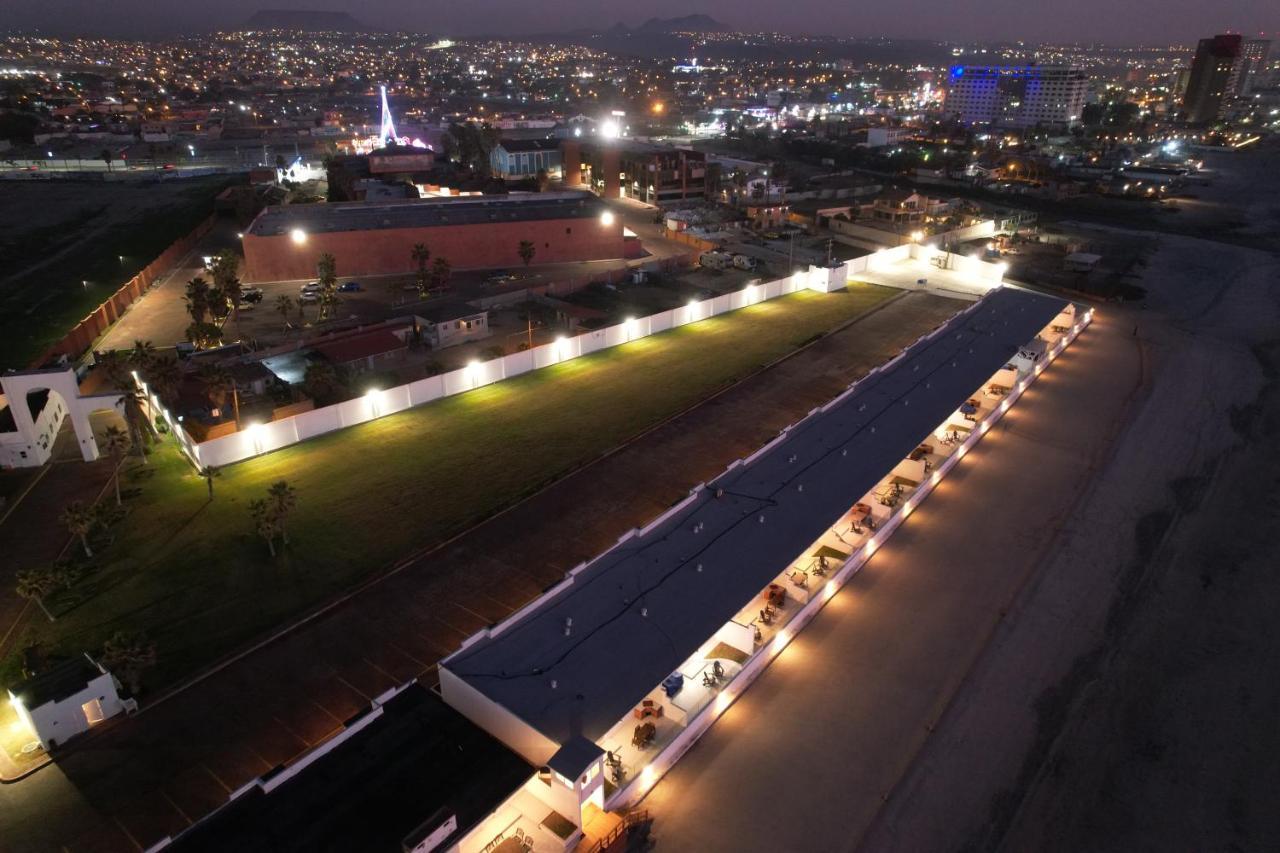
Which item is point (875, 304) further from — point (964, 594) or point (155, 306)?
point (155, 306)

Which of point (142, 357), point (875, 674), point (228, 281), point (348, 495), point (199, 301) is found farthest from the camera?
point (228, 281)

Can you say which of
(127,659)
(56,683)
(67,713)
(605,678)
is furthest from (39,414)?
(605,678)

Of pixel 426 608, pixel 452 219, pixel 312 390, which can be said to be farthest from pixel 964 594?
pixel 452 219

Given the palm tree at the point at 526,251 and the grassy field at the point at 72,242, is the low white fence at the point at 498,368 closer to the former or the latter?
the palm tree at the point at 526,251

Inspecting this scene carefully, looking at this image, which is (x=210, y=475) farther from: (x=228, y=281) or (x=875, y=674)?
(x=875, y=674)

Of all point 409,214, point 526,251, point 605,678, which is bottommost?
point 605,678

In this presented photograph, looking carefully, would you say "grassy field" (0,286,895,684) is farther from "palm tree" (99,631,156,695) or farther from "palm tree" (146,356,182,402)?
"palm tree" (146,356,182,402)

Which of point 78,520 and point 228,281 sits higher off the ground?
point 228,281

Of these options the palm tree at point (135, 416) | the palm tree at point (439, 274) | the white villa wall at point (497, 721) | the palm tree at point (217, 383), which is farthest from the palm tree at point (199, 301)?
the white villa wall at point (497, 721)
